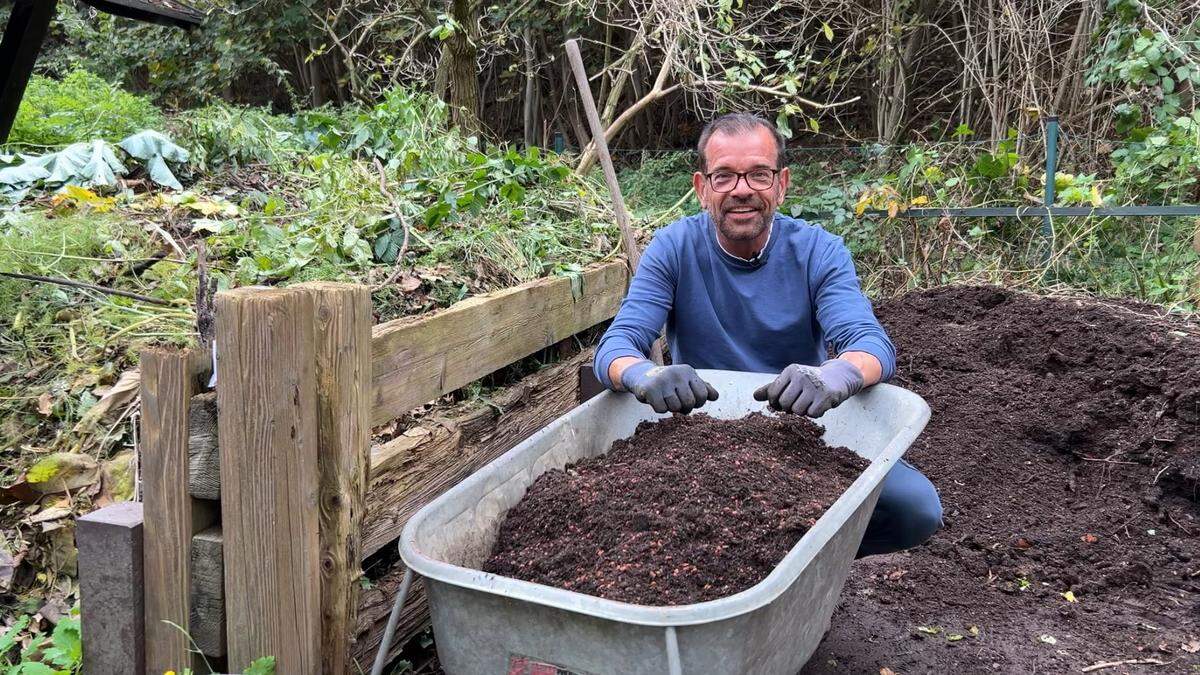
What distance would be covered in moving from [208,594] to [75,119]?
135 inches

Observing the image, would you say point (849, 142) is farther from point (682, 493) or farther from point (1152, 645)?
point (682, 493)

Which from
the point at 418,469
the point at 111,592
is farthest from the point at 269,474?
the point at 418,469

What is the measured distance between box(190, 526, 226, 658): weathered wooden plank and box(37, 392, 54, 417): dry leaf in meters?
0.94

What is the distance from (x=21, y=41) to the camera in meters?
3.14

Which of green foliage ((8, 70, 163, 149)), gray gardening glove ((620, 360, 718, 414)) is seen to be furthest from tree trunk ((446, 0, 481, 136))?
gray gardening glove ((620, 360, 718, 414))

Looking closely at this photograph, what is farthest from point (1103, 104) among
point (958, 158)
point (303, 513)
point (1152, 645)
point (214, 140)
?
point (303, 513)

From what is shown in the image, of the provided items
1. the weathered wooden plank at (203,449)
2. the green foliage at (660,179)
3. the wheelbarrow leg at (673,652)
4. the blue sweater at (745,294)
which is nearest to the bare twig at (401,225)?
the blue sweater at (745,294)

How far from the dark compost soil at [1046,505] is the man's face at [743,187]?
1242 mm

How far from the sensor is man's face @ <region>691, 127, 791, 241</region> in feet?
8.77

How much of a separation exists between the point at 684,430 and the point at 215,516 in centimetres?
106

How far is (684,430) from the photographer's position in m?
2.27

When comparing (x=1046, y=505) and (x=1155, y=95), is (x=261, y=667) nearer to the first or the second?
(x=1046, y=505)

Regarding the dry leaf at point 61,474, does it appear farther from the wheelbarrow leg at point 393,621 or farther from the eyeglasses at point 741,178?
the eyeglasses at point 741,178

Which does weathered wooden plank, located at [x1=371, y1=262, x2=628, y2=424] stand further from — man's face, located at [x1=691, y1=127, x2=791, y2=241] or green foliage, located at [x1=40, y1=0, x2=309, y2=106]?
green foliage, located at [x1=40, y1=0, x2=309, y2=106]
